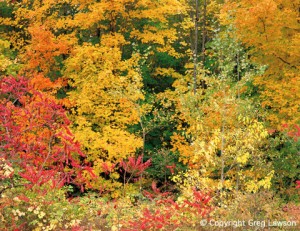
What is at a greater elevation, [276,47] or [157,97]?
[276,47]

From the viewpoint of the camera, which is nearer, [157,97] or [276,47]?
[276,47]

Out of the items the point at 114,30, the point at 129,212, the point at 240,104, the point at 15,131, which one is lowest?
the point at 129,212

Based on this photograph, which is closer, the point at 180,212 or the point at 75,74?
the point at 180,212

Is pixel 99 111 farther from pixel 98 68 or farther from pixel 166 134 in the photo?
pixel 166 134

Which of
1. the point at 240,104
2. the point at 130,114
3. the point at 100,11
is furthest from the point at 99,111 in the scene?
the point at 240,104

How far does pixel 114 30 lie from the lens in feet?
74.5

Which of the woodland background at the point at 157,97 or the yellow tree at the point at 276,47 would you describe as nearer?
the woodland background at the point at 157,97

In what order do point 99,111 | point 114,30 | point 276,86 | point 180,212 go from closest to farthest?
point 180,212 < point 276,86 < point 99,111 < point 114,30

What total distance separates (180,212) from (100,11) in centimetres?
1290

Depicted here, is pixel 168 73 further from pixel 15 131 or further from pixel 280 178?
pixel 15 131

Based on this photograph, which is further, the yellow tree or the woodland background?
the yellow tree

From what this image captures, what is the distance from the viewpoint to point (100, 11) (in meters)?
20.1

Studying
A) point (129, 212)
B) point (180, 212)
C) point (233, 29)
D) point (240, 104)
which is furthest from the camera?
point (233, 29)

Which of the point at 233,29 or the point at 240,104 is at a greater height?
the point at 233,29
